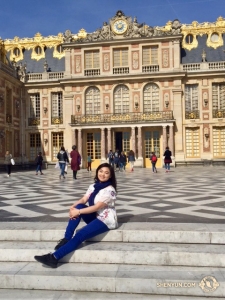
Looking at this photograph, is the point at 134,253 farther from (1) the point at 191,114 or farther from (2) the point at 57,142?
(2) the point at 57,142

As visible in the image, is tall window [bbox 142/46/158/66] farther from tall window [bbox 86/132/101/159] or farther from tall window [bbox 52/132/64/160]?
tall window [bbox 52/132/64/160]

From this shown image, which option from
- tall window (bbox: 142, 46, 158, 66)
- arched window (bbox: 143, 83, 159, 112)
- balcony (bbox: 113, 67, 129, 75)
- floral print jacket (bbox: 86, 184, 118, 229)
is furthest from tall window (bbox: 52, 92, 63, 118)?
floral print jacket (bbox: 86, 184, 118, 229)

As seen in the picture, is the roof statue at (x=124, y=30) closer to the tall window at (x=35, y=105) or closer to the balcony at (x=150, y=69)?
the balcony at (x=150, y=69)

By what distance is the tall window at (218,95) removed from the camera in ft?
92.0

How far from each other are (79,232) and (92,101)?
1008 inches

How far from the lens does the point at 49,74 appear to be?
99.1 feet

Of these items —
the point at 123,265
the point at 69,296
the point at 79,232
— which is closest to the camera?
the point at 69,296

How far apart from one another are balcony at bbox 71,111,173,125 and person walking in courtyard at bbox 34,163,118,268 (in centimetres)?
2285

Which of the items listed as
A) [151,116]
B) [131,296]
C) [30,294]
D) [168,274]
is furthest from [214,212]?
[151,116]

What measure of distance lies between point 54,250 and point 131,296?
129 cm

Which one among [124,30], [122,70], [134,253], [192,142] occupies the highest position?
[124,30]

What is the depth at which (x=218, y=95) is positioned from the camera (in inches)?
1107

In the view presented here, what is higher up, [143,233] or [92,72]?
[92,72]

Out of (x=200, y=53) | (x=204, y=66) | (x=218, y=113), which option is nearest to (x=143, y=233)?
(x=218, y=113)
